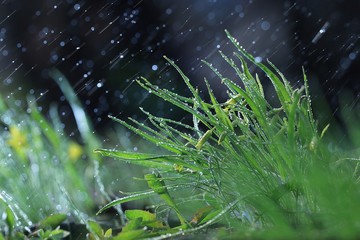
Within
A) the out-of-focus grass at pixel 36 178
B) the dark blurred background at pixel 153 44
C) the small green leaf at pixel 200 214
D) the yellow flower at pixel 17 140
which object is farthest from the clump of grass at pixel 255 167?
the dark blurred background at pixel 153 44

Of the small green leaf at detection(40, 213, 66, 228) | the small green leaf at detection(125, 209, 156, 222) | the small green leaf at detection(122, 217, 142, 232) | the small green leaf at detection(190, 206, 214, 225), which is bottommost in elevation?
the small green leaf at detection(190, 206, 214, 225)

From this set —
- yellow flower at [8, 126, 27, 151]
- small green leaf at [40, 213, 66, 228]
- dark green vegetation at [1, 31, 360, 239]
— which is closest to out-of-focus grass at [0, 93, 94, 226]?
yellow flower at [8, 126, 27, 151]

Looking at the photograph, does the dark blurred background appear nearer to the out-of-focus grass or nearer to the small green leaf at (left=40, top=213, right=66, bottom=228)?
the out-of-focus grass

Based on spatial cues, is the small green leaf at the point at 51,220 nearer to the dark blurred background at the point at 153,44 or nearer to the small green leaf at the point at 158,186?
the small green leaf at the point at 158,186

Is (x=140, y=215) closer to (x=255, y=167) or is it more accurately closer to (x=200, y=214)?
(x=200, y=214)

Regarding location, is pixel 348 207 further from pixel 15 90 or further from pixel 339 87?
pixel 15 90

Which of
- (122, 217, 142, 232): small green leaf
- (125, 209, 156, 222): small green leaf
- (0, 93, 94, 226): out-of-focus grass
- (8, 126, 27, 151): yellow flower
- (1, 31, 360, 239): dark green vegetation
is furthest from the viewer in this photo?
(8, 126, 27, 151): yellow flower

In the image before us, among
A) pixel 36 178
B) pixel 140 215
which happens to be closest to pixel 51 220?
pixel 140 215

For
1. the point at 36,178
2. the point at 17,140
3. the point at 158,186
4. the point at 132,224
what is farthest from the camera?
the point at 17,140
